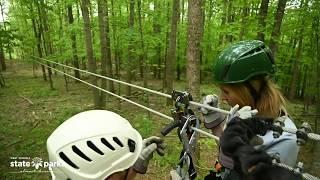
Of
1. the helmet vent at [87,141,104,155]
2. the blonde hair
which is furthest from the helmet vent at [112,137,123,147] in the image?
the blonde hair

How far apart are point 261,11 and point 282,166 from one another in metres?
7.90

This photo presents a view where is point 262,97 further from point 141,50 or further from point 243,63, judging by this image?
point 141,50

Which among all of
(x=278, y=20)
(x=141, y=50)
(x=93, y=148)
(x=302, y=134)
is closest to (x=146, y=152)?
(x=93, y=148)

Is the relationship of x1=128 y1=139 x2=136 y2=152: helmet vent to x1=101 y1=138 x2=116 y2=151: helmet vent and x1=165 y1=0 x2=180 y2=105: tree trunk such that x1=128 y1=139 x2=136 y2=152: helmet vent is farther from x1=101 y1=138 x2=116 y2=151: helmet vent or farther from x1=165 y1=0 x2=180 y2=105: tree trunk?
x1=165 y1=0 x2=180 y2=105: tree trunk

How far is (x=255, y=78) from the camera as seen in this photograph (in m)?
2.11

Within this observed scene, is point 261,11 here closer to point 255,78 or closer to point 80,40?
point 255,78

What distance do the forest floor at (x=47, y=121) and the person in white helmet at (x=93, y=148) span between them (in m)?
1.68

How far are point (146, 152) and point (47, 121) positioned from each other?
37.7 ft

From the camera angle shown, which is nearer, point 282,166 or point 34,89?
point 282,166

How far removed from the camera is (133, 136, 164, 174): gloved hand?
2127mm

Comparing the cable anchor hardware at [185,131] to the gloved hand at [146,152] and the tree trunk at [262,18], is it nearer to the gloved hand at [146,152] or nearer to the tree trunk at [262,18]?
the gloved hand at [146,152]

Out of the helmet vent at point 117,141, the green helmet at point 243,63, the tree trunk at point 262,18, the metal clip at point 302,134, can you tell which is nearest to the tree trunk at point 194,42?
the green helmet at point 243,63

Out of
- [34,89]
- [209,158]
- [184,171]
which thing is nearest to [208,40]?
[34,89]

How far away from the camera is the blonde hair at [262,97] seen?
196 centimetres
